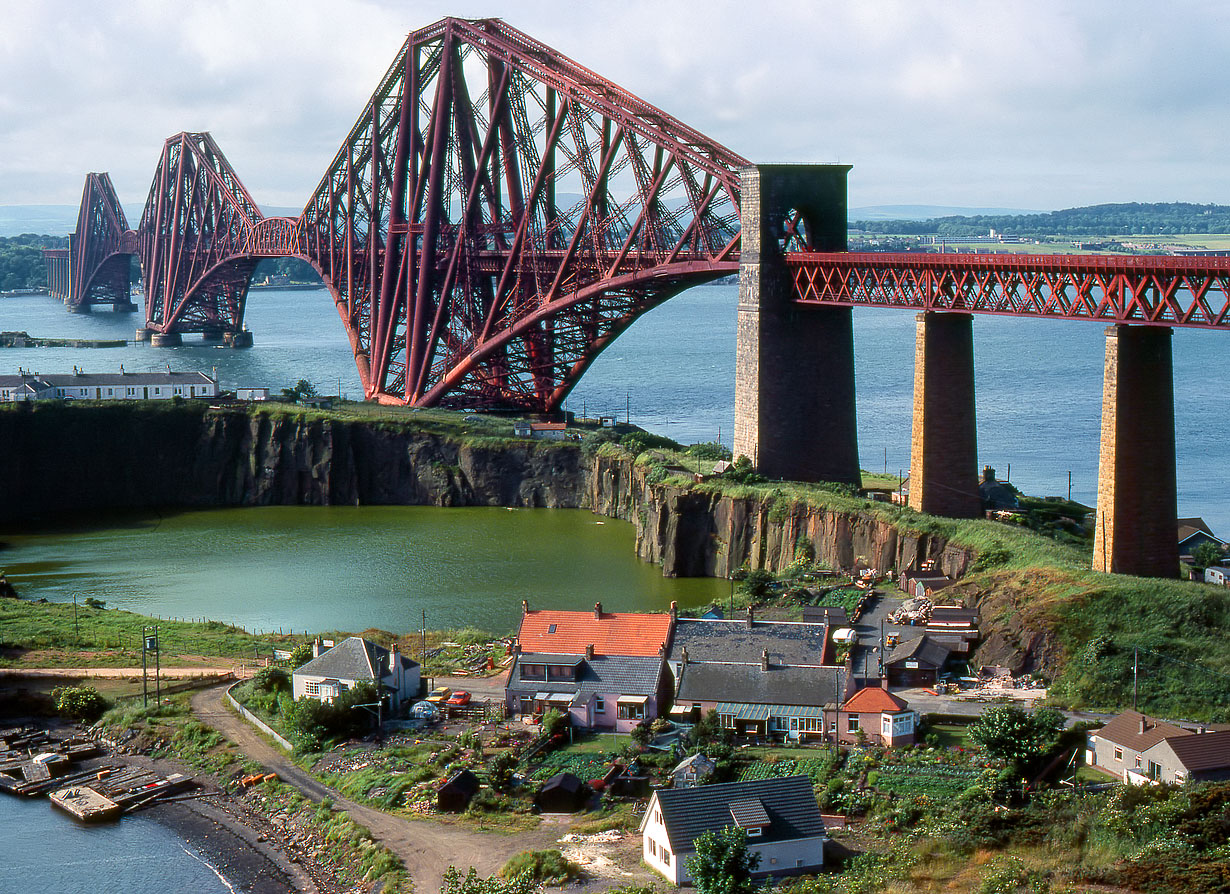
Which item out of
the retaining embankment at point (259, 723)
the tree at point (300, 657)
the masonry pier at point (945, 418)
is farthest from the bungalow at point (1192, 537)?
the retaining embankment at point (259, 723)

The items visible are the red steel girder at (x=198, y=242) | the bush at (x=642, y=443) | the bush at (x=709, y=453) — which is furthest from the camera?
the red steel girder at (x=198, y=242)

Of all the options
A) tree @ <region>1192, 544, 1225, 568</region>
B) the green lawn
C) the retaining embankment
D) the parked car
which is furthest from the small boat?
tree @ <region>1192, 544, 1225, 568</region>

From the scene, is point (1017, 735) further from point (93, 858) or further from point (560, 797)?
point (93, 858)

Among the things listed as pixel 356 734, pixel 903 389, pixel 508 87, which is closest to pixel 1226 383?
pixel 903 389

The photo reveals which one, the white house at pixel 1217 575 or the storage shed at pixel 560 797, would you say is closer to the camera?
the storage shed at pixel 560 797

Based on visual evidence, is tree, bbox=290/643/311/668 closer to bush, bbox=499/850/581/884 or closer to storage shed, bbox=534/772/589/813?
storage shed, bbox=534/772/589/813

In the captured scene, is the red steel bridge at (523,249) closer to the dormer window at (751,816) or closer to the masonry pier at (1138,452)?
the masonry pier at (1138,452)
